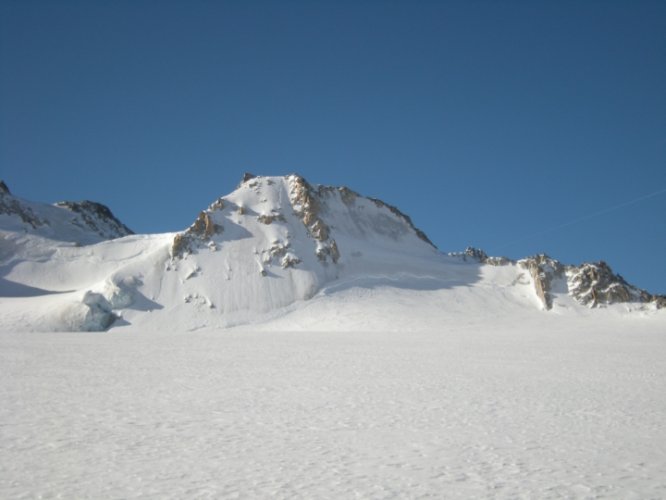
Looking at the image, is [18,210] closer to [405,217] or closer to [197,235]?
[197,235]

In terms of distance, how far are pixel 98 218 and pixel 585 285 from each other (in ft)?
300

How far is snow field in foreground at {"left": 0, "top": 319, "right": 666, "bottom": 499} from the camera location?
746cm

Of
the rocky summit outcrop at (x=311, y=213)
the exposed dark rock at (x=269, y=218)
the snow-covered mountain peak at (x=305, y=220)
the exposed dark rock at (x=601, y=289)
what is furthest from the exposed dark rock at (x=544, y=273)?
the exposed dark rock at (x=269, y=218)

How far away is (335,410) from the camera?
12.6 m

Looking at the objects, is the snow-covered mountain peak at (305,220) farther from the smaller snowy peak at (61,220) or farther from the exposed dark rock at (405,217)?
the smaller snowy peak at (61,220)

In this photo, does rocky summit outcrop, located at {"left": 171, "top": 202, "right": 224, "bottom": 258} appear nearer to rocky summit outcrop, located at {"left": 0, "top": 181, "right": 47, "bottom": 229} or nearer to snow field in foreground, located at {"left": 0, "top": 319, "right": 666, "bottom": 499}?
rocky summit outcrop, located at {"left": 0, "top": 181, "right": 47, "bottom": 229}

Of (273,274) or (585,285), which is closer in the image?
(585,285)

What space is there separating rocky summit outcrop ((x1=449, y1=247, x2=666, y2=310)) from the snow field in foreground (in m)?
38.5

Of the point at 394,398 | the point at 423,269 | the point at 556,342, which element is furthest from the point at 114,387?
the point at 423,269

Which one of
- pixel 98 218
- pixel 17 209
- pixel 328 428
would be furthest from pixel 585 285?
pixel 98 218

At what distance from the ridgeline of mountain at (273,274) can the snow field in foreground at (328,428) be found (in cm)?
3133

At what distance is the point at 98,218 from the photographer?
104875mm

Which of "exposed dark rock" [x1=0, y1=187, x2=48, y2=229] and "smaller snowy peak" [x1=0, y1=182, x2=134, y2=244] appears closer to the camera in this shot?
"smaller snowy peak" [x1=0, y1=182, x2=134, y2=244]

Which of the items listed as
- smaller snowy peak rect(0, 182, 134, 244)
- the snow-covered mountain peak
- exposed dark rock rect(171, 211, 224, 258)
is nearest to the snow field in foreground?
exposed dark rock rect(171, 211, 224, 258)
